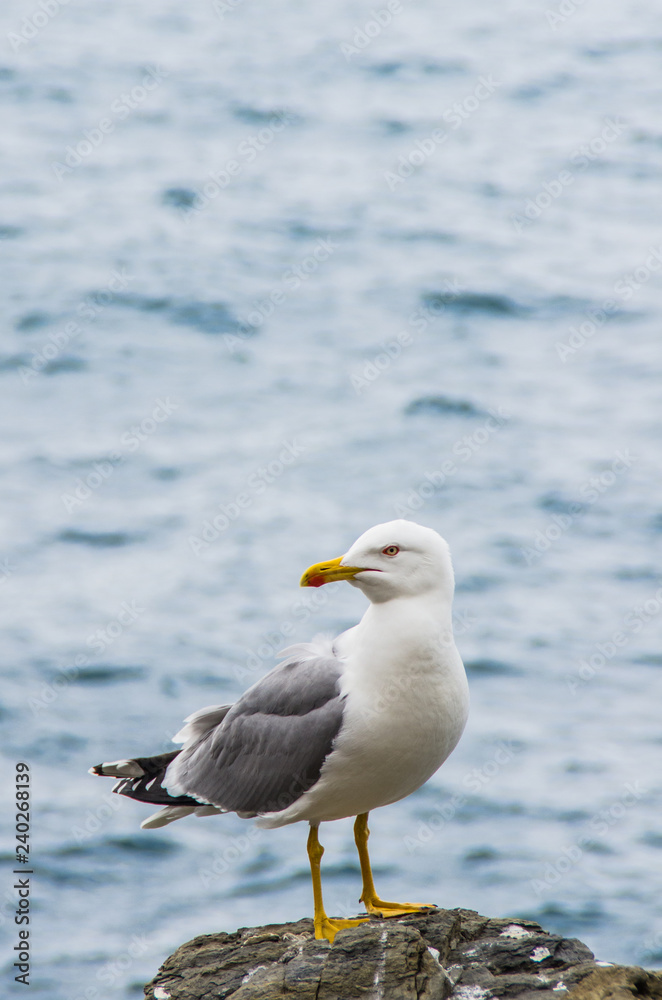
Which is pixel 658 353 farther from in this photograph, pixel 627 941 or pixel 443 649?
pixel 443 649

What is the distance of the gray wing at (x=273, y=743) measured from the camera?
578 centimetres

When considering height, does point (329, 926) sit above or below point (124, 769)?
below

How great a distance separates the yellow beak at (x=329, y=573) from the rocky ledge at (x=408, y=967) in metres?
1.44

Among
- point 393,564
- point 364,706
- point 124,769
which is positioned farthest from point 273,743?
point 393,564

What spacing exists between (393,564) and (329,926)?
159 cm

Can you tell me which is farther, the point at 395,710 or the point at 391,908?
the point at 391,908

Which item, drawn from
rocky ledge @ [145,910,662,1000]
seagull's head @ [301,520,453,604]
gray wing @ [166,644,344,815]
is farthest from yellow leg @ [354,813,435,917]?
seagull's head @ [301,520,453,604]

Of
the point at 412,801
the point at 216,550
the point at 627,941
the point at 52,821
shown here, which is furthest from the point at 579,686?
the point at 52,821

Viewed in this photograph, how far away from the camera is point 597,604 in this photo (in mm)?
18422

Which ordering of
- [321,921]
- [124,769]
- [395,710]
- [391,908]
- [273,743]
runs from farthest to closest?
[124,769]
[391,908]
[273,743]
[321,921]
[395,710]

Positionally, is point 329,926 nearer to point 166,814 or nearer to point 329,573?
point 166,814

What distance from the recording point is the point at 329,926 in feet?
19.1

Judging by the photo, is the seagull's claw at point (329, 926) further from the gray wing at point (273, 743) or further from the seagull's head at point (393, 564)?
the seagull's head at point (393, 564)

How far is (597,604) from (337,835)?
568 centimetres
